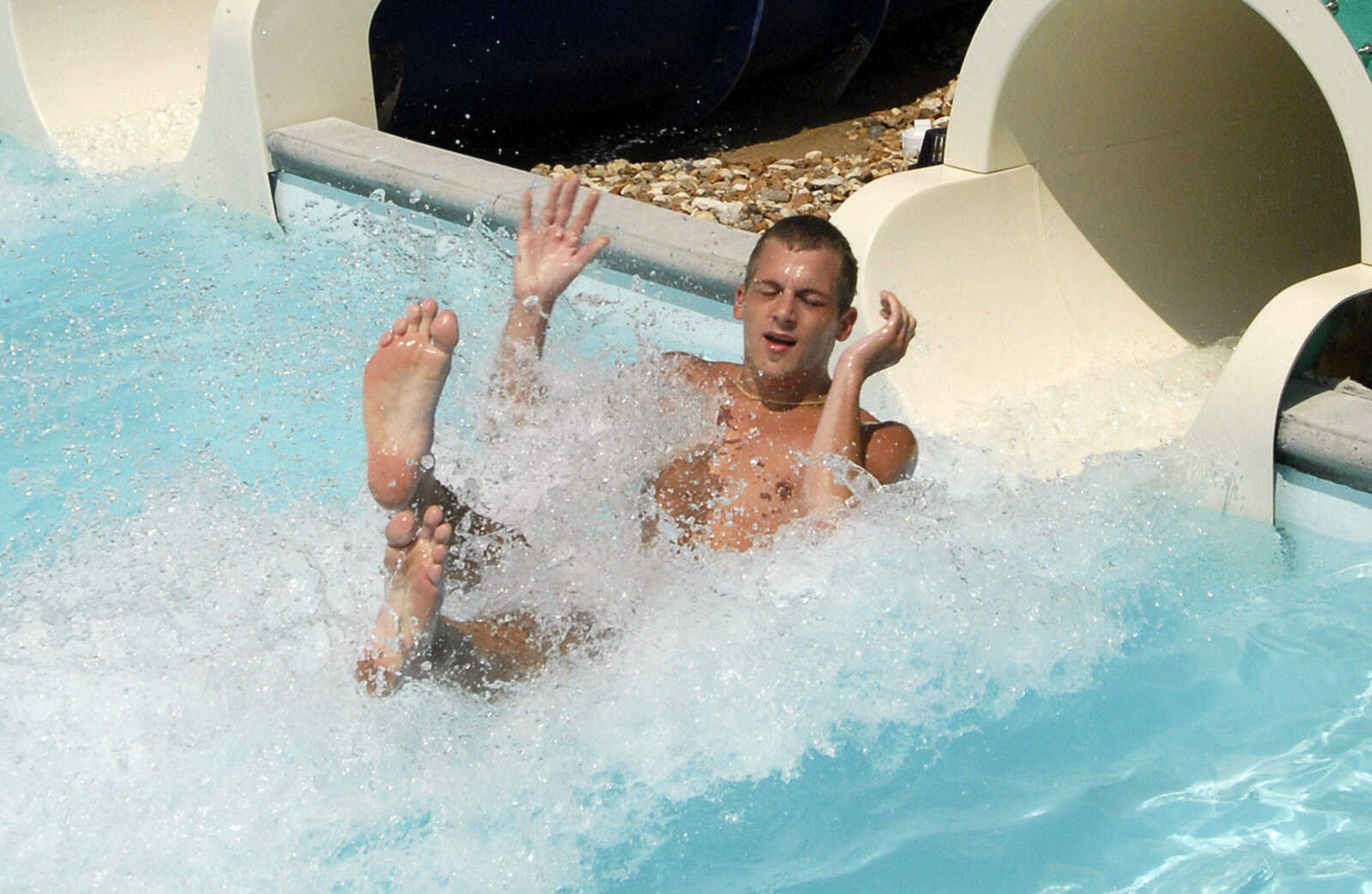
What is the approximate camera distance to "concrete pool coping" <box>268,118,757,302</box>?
4402mm

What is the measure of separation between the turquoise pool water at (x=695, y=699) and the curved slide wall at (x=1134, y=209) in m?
0.42

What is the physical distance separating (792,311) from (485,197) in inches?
82.1

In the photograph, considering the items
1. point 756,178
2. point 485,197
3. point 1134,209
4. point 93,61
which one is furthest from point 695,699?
point 93,61

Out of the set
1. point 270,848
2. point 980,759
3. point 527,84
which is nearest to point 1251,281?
point 980,759

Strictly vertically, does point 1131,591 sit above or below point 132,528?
below

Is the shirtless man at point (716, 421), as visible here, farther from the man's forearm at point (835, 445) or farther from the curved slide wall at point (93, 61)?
the curved slide wall at point (93, 61)

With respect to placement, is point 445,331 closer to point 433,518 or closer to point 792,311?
point 433,518

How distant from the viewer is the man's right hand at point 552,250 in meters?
3.11

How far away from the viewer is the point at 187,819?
8.57 ft

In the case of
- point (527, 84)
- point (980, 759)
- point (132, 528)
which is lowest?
point (980, 759)

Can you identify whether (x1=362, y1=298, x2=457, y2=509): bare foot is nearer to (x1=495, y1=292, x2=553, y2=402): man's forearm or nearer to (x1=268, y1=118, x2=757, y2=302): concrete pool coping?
(x1=495, y1=292, x2=553, y2=402): man's forearm

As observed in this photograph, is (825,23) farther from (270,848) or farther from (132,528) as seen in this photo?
(270,848)

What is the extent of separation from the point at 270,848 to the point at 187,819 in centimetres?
17

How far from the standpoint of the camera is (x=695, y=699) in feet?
9.40
